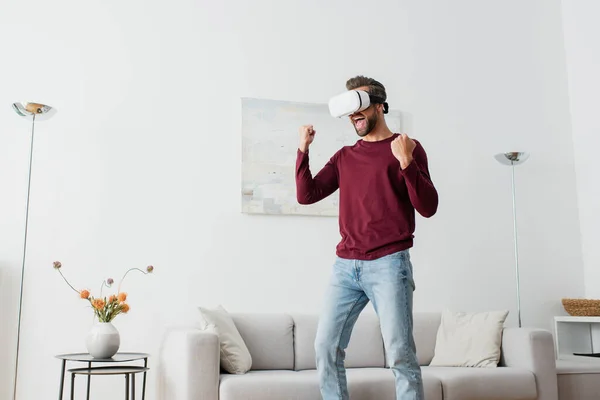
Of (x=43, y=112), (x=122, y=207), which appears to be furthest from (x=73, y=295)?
(x=43, y=112)

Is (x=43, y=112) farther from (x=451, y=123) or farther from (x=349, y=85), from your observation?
(x=451, y=123)

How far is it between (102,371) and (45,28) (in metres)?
2.02

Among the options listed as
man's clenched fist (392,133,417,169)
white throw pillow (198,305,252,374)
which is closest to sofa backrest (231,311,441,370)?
white throw pillow (198,305,252,374)

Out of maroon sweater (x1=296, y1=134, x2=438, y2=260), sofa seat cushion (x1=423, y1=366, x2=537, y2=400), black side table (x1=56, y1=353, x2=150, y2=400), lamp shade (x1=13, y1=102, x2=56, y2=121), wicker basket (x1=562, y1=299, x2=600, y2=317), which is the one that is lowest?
sofa seat cushion (x1=423, y1=366, x2=537, y2=400)

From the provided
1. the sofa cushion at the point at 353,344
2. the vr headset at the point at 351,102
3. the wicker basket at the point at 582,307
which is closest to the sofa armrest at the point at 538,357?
the sofa cushion at the point at 353,344

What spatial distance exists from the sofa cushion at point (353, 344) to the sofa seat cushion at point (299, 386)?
15.7 inches

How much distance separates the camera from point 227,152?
4.17m

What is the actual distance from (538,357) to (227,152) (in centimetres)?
207

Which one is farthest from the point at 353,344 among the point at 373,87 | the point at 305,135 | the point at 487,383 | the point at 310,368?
the point at 373,87

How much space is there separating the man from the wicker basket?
2.30 m

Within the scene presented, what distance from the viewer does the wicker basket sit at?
14.4ft

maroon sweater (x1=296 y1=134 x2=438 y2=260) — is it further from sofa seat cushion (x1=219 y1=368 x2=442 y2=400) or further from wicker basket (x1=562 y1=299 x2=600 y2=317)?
wicker basket (x1=562 y1=299 x2=600 y2=317)

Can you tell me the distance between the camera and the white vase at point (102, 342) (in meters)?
3.31

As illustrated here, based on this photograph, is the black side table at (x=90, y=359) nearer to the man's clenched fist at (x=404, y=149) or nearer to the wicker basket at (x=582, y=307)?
the man's clenched fist at (x=404, y=149)
